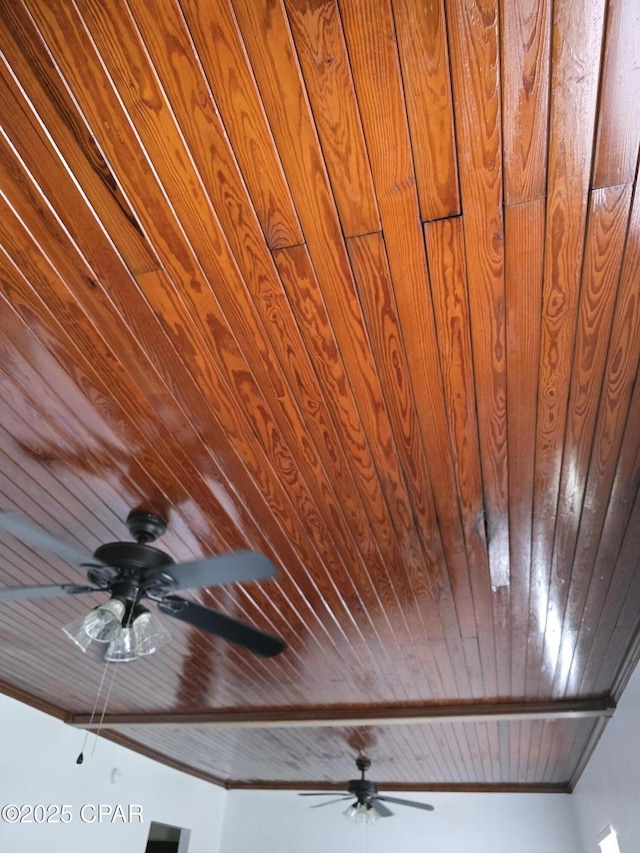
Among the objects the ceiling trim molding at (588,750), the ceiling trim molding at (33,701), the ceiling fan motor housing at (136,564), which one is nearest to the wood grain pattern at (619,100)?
the ceiling fan motor housing at (136,564)

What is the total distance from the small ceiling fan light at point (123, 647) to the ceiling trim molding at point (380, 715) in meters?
2.42

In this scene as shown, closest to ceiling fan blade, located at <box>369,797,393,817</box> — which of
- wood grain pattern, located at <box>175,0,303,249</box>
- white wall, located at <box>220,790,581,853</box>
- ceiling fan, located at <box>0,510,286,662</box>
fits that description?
white wall, located at <box>220,790,581,853</box>

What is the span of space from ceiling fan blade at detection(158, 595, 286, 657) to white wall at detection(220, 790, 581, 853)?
4.94 meters

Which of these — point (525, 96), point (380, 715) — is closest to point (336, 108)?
point (525, 96)

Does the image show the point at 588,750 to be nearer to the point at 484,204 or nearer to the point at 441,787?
the point at 441,787

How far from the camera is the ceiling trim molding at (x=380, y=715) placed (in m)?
3.46

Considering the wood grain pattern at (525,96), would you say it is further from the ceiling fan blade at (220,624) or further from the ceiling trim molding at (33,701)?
the ceiling trim molding at (33,701)

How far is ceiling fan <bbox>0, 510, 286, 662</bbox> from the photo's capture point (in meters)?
1.61

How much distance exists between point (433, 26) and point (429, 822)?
6566 millimetres

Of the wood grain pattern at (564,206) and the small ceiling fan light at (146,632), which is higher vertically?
the wood grain pattern at (564,206)

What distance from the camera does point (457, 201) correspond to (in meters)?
1.05

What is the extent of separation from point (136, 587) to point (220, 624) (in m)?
0.31

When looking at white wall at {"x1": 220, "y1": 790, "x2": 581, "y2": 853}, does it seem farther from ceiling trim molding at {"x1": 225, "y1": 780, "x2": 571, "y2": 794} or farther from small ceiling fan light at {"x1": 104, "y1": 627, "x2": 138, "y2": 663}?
small ceiling fan light at {"x1": 104, "y1": 627, "x2": 138, "y2": 663}

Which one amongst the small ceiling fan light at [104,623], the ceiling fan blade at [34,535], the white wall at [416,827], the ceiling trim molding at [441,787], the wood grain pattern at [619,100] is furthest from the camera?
the ceiling trim molding at [441,787]
